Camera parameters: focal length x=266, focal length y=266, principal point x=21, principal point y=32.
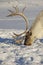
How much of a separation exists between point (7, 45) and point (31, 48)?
2.18 ft

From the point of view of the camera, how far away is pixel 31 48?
20.7ft

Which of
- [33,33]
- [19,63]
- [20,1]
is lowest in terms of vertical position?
[19,63]

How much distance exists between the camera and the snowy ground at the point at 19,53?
17.3ft

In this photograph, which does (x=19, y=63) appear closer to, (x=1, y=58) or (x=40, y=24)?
(x=1, y=58)

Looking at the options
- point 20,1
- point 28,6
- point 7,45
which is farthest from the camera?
point 20,1

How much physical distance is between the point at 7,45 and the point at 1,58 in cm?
112

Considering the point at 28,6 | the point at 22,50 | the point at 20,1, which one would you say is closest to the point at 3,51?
the point at 22,50

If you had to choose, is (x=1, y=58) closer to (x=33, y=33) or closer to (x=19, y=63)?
(x=19, y=63)

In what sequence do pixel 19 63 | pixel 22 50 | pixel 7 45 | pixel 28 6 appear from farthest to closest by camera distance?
pixel 28 6
pixel 7 45
pixel 22 50
pixel 19 63

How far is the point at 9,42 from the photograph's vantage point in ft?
22.6

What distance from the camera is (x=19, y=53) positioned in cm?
595

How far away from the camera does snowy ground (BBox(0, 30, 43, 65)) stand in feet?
17.3

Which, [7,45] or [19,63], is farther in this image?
[7,45]

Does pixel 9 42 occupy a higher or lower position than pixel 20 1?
lower
